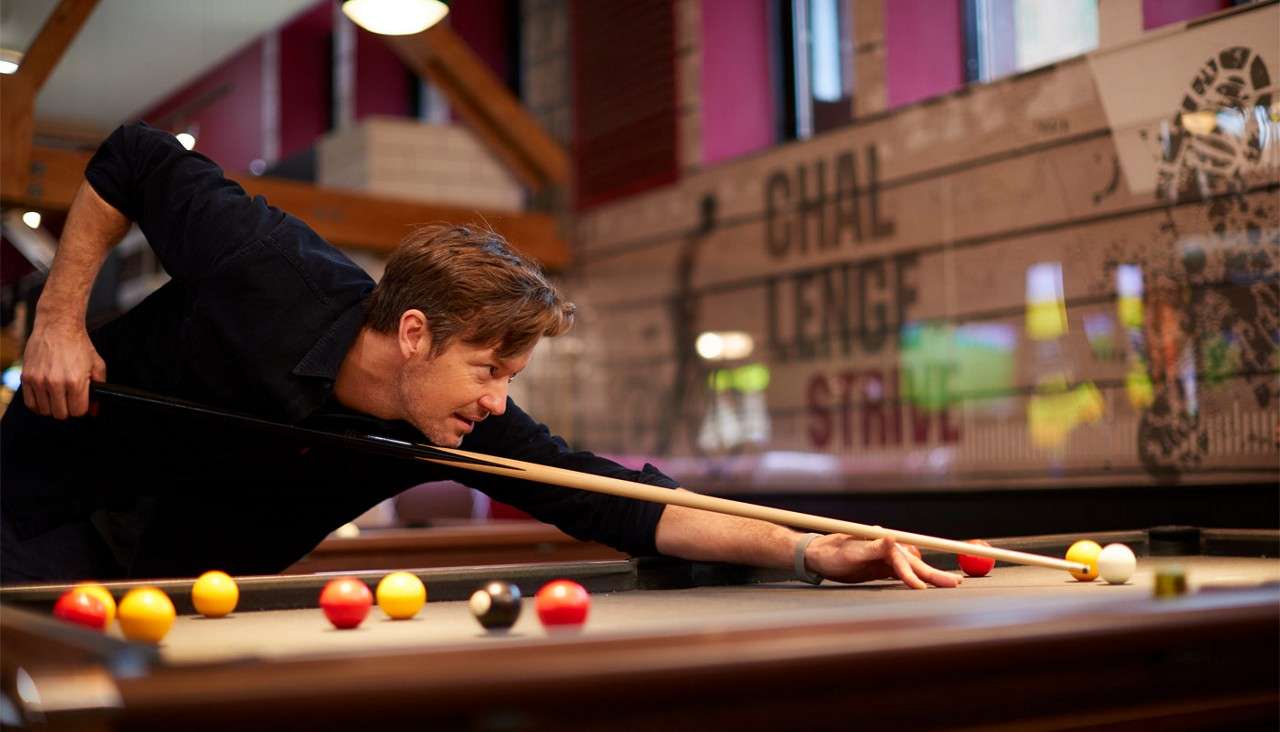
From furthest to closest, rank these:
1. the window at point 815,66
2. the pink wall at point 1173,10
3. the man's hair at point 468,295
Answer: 1. the window at point 815,66
2. the pink wall at point 1173,10
3. the man's hair at point 468,295

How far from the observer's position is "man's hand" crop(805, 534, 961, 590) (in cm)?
179

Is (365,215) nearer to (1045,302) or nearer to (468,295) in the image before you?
(1045,302)

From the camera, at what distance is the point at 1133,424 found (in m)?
3.78

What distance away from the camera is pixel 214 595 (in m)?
1.56

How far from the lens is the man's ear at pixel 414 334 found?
208 cm

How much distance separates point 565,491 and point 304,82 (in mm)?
7645

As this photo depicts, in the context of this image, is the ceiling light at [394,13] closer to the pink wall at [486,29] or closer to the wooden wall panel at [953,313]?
the wooden wall panel at [953,313]

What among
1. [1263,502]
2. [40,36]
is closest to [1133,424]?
[1263,502]

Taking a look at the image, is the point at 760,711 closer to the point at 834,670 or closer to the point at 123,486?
the point at 834,670

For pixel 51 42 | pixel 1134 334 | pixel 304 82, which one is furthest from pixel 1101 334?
pixel 304 82

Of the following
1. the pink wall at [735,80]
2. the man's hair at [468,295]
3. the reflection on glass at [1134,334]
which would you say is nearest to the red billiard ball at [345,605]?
the man's hair at [468,295]

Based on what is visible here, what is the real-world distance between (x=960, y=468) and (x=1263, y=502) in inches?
46.9

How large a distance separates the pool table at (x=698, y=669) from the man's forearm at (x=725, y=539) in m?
0.36

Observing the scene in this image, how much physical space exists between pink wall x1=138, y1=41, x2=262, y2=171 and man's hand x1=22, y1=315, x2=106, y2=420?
6614 millimetres
